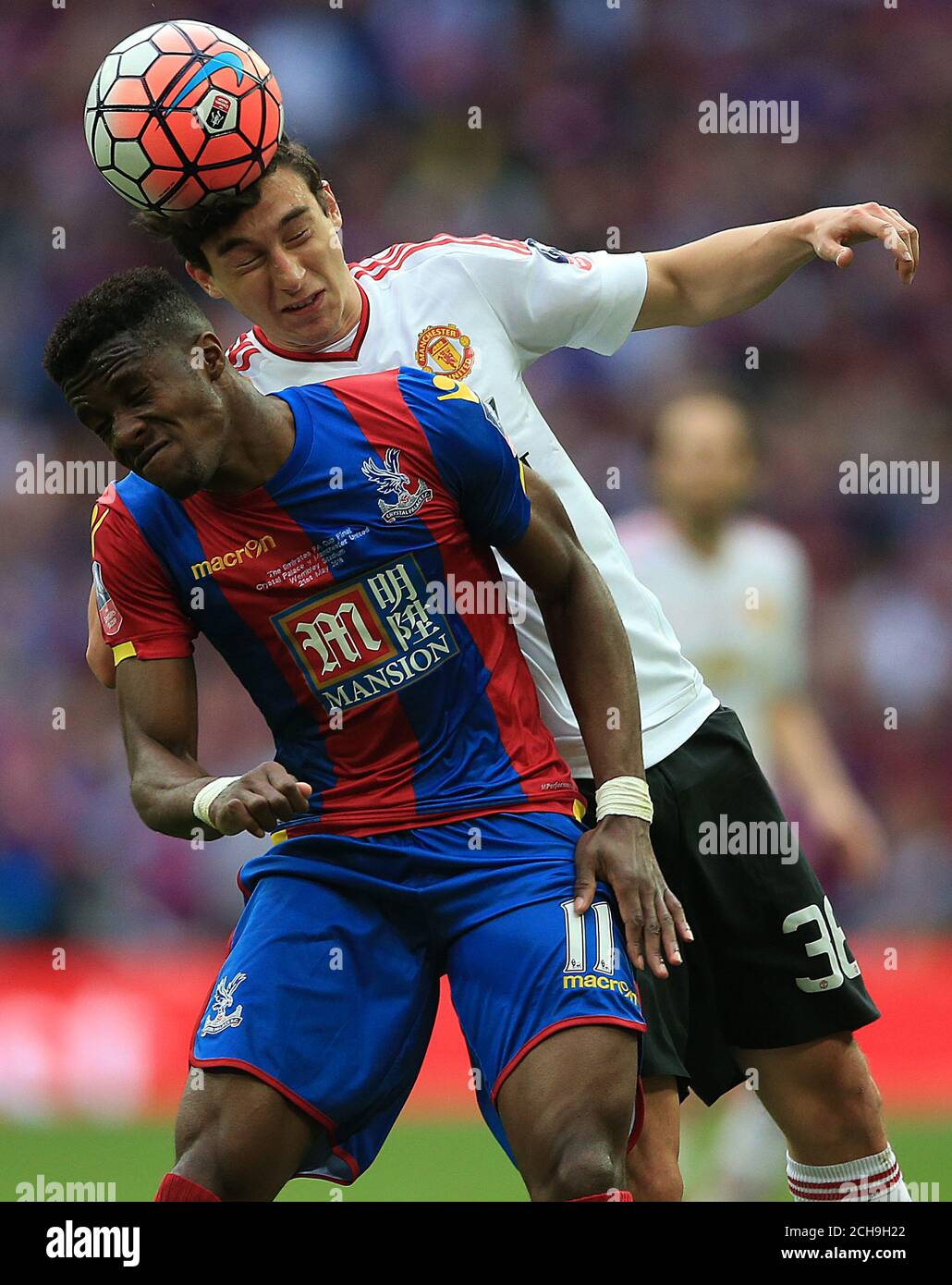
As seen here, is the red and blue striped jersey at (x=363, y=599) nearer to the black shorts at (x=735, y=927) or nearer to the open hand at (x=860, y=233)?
the black shorts at (x=735, y=927)

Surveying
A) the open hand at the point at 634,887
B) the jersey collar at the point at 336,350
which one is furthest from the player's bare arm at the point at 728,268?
the open hand at the point at 634,887

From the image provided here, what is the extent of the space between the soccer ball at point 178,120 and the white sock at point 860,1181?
2611 millimetres

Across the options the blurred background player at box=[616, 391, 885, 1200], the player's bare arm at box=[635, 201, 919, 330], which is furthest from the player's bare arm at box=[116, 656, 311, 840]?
the blurred background player at box=[616, 391, 885, 1200]

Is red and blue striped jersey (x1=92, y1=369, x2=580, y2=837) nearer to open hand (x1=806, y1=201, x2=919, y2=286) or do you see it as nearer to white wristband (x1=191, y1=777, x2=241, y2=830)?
white wristband (x1=191, y1=777, x2=241, y2=830)

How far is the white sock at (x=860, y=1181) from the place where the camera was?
4.39m

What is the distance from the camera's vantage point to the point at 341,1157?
12.2 feet

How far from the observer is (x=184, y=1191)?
11.2 ft

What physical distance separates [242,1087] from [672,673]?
1438mm

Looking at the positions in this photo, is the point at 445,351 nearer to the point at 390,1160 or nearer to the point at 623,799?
the point at 623,799

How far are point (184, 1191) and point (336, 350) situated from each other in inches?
71.7

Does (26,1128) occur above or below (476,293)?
below

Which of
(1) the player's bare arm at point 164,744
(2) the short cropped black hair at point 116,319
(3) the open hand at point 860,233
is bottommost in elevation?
(1) the player's bare arm at point 164,744

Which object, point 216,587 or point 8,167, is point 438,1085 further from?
point 8,167
